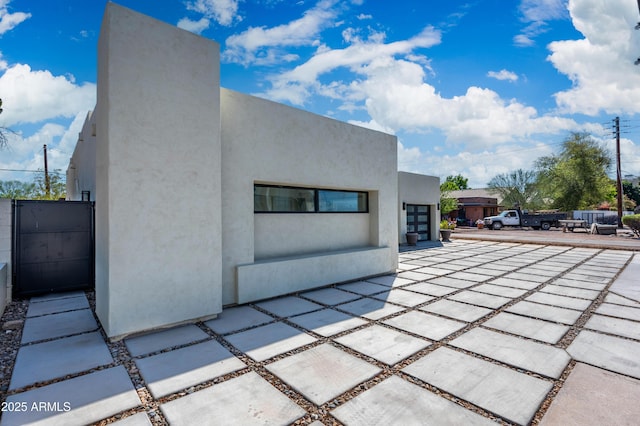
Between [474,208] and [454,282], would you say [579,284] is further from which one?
[474,208]

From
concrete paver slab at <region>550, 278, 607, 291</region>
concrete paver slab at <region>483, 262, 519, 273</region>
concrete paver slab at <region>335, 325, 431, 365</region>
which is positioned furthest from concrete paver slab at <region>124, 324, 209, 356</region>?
concrete paver slab at <region>483, 262, 519, 273</region>

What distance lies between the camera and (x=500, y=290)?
18.1ft

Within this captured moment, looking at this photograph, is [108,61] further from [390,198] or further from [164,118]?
[390,198]

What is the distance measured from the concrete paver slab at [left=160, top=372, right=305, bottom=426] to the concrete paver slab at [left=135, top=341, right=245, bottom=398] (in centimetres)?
22

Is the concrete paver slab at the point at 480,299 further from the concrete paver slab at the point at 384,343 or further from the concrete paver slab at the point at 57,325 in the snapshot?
the concrete paver slab at the point at 57,325

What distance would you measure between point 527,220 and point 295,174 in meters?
24.2

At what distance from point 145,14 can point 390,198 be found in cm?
562

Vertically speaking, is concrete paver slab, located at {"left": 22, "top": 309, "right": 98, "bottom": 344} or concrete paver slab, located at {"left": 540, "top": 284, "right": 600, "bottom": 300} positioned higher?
concrete paver slab, located at {"left": 22, "top": 309, "right": 98, "bottom": 344}

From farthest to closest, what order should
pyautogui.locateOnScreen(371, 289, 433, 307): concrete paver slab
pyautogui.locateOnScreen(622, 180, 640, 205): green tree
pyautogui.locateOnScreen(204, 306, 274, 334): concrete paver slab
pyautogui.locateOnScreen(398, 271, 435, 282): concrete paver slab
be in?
1. pyautogui.locateOnScreen(622, 180, 640, 205): green tree
2. pyautogui.locateOnScreen(398, 271, 435, 282): concrete paver slab
3. pyautogui.locateOnScreen(371, 289, 433, 307): concrete paver slab
4. pyautogui.locateOnScreen(204, 306, 274, 334): concrete paver slab

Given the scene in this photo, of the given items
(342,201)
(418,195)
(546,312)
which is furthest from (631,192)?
(342,201)

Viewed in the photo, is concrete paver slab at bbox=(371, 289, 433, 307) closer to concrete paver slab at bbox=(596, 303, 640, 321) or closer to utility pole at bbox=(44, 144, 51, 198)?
concrete paver slab at bbox=(596, 303, 640, 321)

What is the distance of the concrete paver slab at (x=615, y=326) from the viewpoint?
11.6 feet

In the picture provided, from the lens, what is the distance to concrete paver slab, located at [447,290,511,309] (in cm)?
468

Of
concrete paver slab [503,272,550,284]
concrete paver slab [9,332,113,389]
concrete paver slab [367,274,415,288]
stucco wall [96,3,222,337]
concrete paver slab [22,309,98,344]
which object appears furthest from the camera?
concrete paver slab [503,272,550,284]
